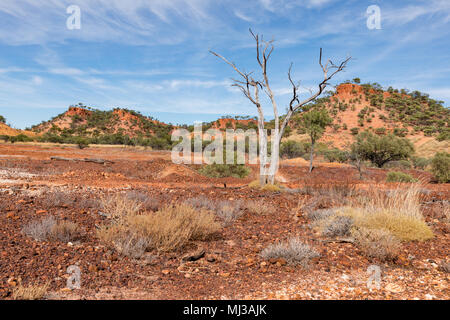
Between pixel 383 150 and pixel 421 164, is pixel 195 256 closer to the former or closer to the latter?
pixel 383 150

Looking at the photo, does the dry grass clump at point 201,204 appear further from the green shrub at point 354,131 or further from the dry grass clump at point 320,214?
the green shrub at point 354,131

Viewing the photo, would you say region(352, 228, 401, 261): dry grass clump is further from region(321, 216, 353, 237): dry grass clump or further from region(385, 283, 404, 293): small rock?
region(385, 283, 404, 293): small rock

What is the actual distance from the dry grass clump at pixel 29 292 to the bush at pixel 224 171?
15.3 metres

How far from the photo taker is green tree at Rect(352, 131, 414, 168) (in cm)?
2888

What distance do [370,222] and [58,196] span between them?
6.77m

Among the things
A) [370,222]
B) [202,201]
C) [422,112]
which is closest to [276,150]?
[202,201]

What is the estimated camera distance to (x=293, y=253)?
4.65m

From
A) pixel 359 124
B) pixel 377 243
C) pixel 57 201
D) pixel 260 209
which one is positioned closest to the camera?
pixel 377 243

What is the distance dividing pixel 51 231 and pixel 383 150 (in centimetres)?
3016

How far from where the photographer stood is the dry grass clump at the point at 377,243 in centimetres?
475

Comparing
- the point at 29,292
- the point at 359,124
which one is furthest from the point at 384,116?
the point at 29,292

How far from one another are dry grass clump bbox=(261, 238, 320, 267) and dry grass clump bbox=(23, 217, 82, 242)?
3.11 metres

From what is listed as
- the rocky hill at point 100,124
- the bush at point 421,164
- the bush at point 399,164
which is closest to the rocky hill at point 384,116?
the bush at point 421,164

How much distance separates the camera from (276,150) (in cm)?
1310
